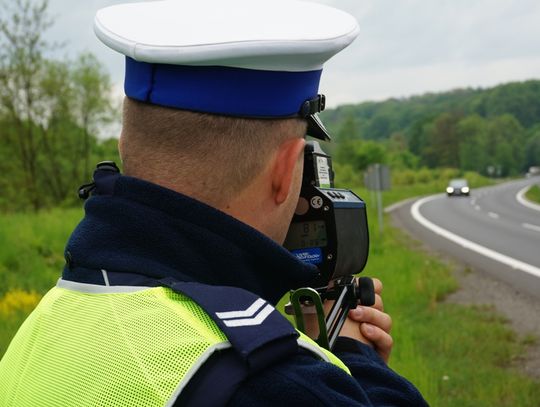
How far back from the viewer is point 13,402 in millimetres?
1234

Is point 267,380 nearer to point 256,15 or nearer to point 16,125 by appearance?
point 256,15

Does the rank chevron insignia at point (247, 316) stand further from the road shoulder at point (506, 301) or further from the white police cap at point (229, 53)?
the road shoulder at point (506, 301)

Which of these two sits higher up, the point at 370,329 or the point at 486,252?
the point at 370,329

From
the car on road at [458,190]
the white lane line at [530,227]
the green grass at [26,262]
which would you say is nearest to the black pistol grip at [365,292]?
the green grass at [26,262]

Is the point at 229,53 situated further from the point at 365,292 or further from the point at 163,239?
the point at 365,292

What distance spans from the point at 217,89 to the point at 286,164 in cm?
18

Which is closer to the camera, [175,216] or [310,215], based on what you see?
[175,216]

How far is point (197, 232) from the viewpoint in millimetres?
1167

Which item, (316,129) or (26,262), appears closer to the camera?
(316,129)

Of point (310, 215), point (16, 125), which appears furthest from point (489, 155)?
point (310, 215)

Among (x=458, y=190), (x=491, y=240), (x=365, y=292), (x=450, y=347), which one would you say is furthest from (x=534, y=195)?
(x=365, y=292)

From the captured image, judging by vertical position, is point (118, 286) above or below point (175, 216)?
below

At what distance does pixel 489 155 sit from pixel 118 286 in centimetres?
15202

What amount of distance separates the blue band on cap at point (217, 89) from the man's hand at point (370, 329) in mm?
482
